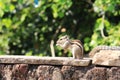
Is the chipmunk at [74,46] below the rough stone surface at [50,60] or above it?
above

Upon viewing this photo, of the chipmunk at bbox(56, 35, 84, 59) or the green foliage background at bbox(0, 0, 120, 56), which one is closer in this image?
the chipmunk at bbox(56, 35, 84, 59)

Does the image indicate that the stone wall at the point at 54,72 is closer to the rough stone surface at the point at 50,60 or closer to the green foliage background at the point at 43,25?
the rough stone surface at the point at 50,60

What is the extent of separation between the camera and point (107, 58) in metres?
4.30

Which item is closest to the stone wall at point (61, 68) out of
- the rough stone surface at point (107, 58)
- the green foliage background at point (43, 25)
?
the rough stone surface at point (107, 58)

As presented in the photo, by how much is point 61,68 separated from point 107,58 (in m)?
0.44

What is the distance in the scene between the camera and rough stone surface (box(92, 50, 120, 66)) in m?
4.27

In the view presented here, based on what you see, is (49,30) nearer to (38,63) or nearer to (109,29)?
(109,29)

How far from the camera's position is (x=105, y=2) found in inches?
234

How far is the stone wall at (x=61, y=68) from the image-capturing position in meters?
4.31

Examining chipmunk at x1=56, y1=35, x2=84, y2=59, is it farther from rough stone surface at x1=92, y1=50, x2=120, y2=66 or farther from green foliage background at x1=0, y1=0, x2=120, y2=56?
green foliage background at x1=0, y1=0, x2=120, y2=56

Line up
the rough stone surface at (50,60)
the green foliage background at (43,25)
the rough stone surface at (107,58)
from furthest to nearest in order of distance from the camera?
1. the green foliage background at (43,25)
2. the rough stone surface at (50,60)
3. the rough stone surface at (107,58)

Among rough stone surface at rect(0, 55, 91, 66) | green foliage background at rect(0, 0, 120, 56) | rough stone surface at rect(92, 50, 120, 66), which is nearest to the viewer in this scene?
rough stone surface at rect(92, 50, 120, 66)

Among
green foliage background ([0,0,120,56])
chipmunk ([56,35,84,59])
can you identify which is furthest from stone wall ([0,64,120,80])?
green foliage background ([0,0,120,56])

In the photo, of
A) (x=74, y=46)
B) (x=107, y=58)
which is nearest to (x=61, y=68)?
(x=74, y=46)
